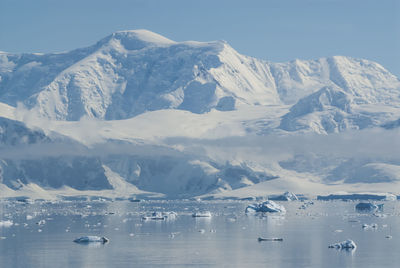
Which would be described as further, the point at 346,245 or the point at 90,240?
the point at 90,240

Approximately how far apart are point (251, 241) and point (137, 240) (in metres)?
25.0

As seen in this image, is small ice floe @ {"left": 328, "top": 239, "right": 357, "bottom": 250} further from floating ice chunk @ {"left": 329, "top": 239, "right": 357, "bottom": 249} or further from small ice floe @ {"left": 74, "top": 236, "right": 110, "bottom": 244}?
small ice floe @ {"left": 74, "top": 236, "right": 110, "bottom": 244}

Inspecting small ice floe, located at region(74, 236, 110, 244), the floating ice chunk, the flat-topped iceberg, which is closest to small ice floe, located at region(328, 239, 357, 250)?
the floating ice chunk

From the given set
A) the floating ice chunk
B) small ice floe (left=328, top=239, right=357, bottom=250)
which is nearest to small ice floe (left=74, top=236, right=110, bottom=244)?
the floating ice chunk

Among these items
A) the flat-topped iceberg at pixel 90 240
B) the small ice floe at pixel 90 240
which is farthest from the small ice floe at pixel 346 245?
the flat-topped iceberg at pixel 90 240

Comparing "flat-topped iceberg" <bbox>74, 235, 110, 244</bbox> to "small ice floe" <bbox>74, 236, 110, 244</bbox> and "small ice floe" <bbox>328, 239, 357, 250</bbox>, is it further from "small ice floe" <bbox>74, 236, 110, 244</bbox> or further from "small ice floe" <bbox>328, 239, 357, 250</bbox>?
"small ice floe" <bbox>328, 239, 357, 250</bbox>

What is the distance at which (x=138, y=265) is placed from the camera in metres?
151

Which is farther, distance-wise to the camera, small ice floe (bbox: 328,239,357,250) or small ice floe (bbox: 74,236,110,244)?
small ice floe (bbox: 74,236,110,244)

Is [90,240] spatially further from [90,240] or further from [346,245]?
[346,245]

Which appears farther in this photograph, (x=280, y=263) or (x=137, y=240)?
(x=137, y=240)

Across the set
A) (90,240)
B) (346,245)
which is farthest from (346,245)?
(90,240)

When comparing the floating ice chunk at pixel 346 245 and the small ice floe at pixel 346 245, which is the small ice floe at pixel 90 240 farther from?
the small ice floe at pixel 346 245

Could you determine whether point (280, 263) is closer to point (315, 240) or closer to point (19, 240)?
point (315, 240)

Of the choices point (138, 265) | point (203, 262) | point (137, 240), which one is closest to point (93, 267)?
point (138, 265)
